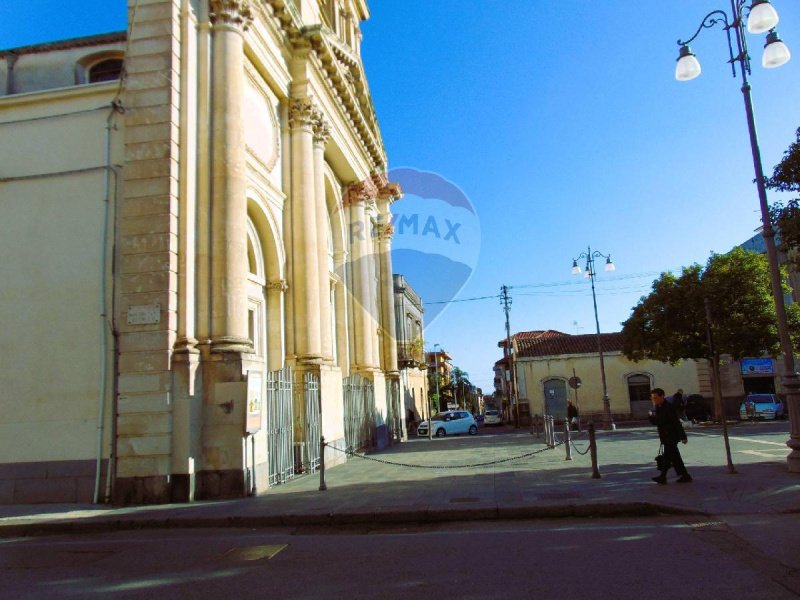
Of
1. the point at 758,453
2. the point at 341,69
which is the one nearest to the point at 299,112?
the point at 341,69

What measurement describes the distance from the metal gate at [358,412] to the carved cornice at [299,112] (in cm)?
795

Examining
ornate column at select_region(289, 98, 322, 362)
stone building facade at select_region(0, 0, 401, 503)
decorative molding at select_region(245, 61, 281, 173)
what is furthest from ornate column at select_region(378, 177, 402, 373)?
stone building facade at select_region(0, 0, 401, 503)

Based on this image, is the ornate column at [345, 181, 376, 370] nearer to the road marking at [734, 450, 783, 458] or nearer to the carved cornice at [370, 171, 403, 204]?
the carved cornice at [370, 171, 403, 204]

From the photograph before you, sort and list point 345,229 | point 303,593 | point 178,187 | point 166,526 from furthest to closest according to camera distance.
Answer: point 345,229, point 178,187, point 166,526, point 303,593

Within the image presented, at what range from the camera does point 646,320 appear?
95.3 ft

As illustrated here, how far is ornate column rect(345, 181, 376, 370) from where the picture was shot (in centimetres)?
2370

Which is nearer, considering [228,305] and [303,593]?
[303,593]

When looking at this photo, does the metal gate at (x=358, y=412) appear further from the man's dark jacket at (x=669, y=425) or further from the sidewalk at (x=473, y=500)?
the man's dark jacket at (x=669, y=425)

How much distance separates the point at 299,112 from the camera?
685 inches

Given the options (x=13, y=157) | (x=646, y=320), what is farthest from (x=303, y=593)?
(x=646, y=320)

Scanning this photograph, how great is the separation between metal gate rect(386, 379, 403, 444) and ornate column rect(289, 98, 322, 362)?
9714mm

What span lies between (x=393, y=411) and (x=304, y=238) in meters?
12.4

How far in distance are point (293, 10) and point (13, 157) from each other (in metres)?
7.85

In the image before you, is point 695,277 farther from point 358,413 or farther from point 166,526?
point 166,526
